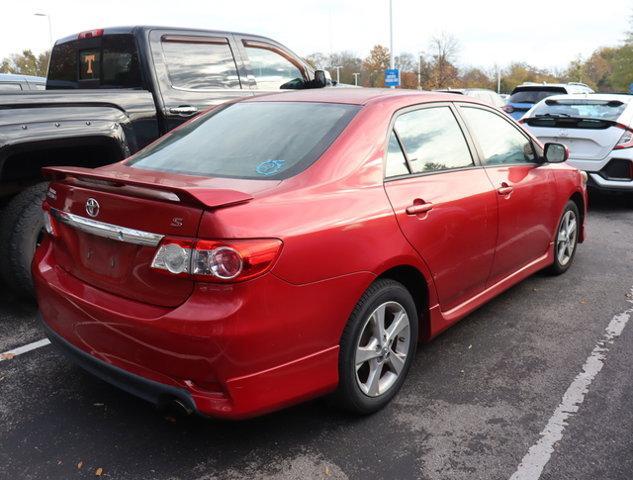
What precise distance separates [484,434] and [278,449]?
3.28 ft

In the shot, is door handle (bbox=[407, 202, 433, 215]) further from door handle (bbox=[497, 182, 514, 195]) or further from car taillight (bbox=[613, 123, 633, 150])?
car taillight (bbox=[613, 123, 633, 150])

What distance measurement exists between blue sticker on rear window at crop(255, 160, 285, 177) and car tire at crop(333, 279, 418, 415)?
2.38 ft

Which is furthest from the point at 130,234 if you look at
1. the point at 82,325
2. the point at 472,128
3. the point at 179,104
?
the point at 179,104

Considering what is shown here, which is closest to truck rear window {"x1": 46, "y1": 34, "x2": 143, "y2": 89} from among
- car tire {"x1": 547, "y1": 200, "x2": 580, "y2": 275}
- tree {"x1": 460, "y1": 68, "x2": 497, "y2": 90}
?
car tire {"x1": 547, "y1": 200, "x2": 580, "y2": 275}

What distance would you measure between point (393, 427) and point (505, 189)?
1.84 meters

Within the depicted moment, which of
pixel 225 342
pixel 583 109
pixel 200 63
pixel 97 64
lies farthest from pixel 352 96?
pixel 583 109

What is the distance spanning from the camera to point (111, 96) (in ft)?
15.2

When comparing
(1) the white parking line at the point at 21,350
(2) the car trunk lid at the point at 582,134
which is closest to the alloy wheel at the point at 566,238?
(2) the car trunk lid at the point at 582,134

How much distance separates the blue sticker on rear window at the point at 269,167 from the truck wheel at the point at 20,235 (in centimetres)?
218

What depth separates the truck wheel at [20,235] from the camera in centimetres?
415

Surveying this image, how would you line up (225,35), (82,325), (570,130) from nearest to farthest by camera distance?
(82,325) → (225,35) → (570,130)

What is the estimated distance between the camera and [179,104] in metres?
5.31

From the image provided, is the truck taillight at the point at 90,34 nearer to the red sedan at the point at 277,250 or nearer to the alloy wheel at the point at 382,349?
the red sedan at the point at 277,250

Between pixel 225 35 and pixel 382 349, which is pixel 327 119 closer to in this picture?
pixel 382 349
